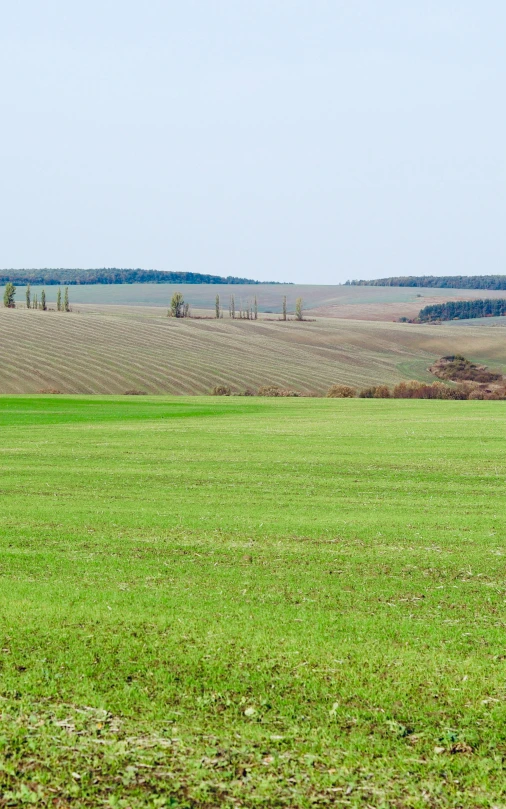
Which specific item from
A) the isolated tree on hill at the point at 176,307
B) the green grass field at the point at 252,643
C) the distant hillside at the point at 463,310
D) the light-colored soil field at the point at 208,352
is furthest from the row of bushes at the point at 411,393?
the distant hillside at the point at 463,310

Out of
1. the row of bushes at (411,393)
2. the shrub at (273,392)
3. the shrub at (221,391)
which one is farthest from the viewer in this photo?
the shrub at (221,391)

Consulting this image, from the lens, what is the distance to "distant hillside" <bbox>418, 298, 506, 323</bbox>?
186875 mm

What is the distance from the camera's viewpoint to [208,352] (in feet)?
348

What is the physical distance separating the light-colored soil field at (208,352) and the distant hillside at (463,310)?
146 ft

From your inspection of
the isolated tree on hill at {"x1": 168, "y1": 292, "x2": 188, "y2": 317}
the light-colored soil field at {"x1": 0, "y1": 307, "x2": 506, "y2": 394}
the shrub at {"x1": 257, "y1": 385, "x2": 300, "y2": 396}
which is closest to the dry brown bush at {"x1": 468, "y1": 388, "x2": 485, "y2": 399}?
the shrub at {"x1": 257, "y1": 385, "x2": 300, "y2": 396}

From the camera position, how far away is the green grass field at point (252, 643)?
7.04m

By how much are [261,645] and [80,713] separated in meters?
2.40

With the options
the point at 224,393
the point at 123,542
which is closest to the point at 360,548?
the point at 123,542

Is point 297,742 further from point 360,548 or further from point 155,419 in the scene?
point 155,419

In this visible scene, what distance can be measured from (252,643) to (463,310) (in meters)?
187

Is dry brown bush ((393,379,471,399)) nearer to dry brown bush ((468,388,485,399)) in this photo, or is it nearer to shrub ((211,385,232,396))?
dry brown bush ((468,388,485,399))

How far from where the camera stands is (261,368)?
323 feet

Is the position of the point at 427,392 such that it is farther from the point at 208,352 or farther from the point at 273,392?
the point at 208,352

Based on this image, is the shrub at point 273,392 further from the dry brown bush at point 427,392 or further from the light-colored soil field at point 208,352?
the dry brown bush at point 427,392
